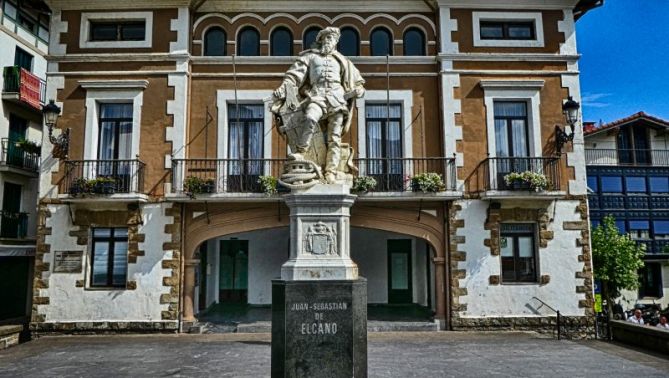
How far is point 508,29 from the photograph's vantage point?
16.4 m

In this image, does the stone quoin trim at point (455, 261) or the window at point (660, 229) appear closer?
the stone quoin trim at point (455, 261)

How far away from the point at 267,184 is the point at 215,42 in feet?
16.8

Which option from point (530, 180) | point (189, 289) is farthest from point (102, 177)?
point (530, 180)

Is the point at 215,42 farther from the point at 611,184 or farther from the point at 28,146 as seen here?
the point at 611,184

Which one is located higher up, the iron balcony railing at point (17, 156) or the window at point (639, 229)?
the iron balcony railing at point (17, 156)

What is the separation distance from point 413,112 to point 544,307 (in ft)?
22.9

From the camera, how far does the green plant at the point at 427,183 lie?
49.4ft

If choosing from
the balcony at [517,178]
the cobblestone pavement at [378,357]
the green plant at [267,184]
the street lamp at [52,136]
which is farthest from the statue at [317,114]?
the street lamp at [52,136]

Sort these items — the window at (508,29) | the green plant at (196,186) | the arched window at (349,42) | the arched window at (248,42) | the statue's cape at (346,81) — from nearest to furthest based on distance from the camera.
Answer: the statue's cape at (346,81) < the green plant at (196,186) < the window at (508,29) < the arched window at (248,42) < the arched window at (349,42)

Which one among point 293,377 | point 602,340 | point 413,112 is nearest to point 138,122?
point 413,112

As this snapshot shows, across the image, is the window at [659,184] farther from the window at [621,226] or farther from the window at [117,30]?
the window at [117,30]

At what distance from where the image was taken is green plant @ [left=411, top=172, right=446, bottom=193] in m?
15.1

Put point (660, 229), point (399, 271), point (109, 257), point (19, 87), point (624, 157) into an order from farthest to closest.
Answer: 1. point (624, 157)
2. point (660, 229)
3. point (399, 271)
4. point (19, 87)
5. point (109, 257)

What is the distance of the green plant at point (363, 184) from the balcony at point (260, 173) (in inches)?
6.9
